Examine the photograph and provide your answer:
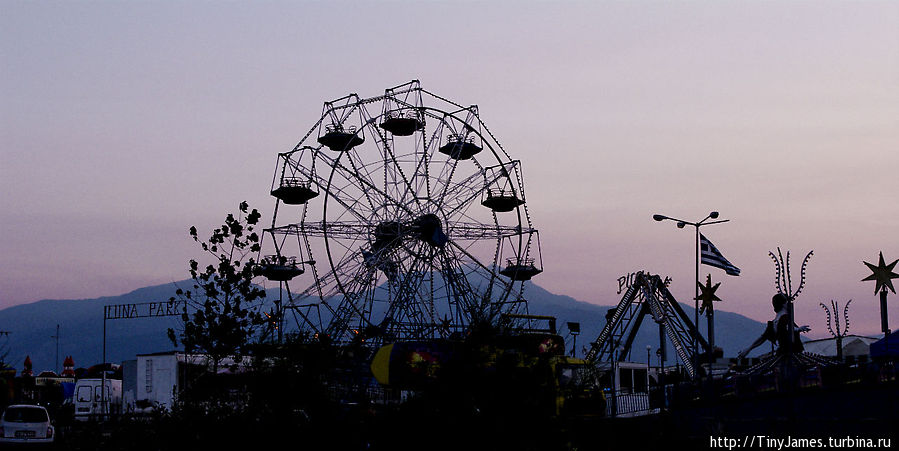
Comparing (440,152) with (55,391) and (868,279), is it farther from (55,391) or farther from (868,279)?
(55,391)

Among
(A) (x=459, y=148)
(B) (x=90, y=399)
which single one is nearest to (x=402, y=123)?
(A) (x=459, y=148)

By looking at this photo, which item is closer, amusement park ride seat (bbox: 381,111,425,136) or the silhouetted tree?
the silhouetted tree

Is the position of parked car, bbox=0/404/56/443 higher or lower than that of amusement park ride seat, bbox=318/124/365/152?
lower

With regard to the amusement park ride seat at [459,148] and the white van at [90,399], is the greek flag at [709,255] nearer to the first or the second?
the amusement park ride seat at [459,148]

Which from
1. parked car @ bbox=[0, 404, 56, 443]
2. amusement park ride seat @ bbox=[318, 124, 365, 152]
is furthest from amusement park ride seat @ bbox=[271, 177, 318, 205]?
parked car @ bbox=[0, 404, 56, 443]

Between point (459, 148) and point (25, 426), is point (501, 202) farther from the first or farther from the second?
point (25, 426)

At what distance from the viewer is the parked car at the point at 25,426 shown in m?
39.0

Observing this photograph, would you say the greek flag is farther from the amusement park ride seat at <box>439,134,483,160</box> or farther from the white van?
the white van

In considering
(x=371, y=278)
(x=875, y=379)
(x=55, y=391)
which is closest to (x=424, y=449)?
(x=875, y=379)

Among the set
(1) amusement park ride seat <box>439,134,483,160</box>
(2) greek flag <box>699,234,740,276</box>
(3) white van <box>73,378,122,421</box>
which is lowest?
(3) white van <box>73,378,122,421</box>

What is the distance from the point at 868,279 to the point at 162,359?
115 ft

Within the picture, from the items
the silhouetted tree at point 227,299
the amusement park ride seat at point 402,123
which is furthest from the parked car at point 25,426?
the amusement park ride seat at point 402,123

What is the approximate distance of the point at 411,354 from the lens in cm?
4916

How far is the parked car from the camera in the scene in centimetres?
3897
